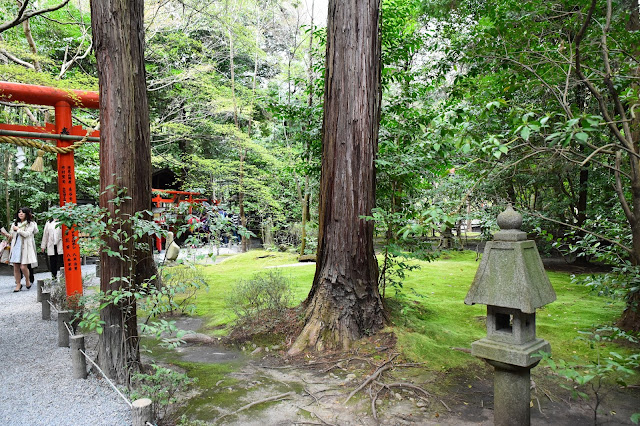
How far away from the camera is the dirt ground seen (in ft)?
10.1

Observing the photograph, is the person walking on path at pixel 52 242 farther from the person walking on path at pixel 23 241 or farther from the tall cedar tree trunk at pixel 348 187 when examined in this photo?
the tall cedar tree trunk at pixel 348 187

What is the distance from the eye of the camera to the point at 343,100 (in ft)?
15.2

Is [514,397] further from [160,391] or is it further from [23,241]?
[23,241]

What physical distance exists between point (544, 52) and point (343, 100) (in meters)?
2.10

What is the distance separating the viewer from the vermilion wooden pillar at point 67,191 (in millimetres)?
5957

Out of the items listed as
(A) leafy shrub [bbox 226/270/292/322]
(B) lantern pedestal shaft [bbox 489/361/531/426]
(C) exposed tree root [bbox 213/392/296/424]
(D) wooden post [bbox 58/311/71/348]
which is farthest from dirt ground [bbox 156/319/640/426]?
(D) wooden post [bbox 58/311/71/348]

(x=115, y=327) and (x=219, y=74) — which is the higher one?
(x=219, y=74)

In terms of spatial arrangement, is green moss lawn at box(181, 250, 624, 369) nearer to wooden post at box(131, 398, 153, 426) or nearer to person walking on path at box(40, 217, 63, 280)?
wooden post at box(131, 398, 153, 426)

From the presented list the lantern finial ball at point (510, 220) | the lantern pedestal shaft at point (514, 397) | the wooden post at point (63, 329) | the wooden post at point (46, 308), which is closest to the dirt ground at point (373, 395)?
the lantern pedestal shaft at point (514, 397)

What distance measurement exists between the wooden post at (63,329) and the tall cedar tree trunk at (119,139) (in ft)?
5.02

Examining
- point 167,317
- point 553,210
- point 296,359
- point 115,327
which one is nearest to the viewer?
point 115,327

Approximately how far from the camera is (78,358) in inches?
149

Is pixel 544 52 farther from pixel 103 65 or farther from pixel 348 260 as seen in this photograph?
pixel 103 65

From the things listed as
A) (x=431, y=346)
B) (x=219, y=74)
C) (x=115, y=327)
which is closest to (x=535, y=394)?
(x=431, y=346)
